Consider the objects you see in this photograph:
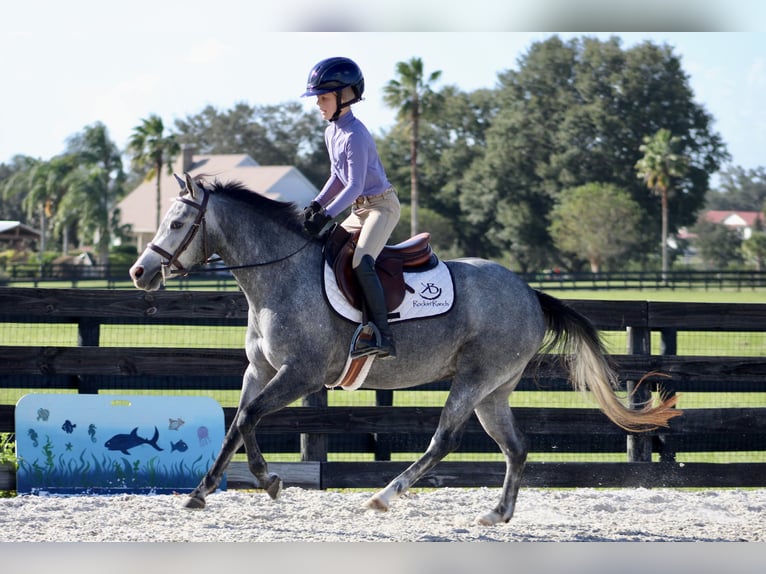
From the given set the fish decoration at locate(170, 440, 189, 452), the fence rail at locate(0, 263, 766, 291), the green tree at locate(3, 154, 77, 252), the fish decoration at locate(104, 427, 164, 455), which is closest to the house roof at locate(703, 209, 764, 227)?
the fence rail at locate(0, 263, 766, 291)

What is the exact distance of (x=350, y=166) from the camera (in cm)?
547

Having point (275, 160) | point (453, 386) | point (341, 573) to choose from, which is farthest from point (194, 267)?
point (275, 160)

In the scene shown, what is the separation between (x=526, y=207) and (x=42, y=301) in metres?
55.3

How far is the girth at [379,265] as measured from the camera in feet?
18.5

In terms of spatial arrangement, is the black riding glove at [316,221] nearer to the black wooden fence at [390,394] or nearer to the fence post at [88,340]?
the black wooden fence at [390,394]

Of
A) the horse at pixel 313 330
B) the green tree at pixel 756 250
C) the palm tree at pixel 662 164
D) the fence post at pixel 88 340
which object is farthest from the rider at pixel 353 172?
the green tree at pixel 756 250

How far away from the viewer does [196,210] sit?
5547 mm

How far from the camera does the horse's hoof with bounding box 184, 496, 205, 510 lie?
5617mm

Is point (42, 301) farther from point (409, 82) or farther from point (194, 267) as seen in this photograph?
point (409, 82)

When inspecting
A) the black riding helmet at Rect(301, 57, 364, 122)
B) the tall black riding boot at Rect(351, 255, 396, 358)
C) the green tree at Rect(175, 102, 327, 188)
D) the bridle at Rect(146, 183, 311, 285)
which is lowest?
the tall black riding boot at Rect(351, 255, 396, 358)

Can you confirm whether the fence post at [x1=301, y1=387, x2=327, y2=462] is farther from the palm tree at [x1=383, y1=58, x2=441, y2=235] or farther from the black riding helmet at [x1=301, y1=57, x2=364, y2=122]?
the palm tree at [x1=383, y1=58, x2=441, y2=235]

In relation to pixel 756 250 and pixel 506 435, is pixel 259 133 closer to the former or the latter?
pixel 756 250

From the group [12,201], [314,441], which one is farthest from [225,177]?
[314,441]

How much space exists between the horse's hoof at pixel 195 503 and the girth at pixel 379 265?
4.50 ft
